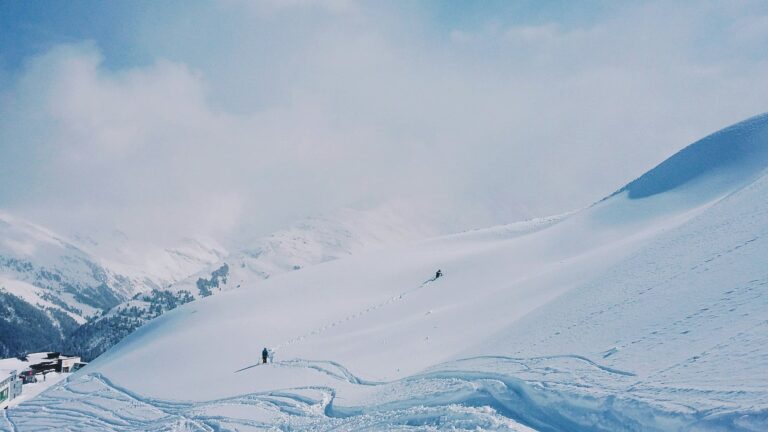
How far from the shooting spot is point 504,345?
17578 mm

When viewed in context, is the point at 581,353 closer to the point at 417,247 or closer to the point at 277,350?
the point at 277,350

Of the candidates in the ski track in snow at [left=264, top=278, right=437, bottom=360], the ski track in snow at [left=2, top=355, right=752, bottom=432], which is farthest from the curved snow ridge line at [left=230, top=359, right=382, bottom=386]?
the ski track in snow at [left=264, top=278, right=437, bottom=360]

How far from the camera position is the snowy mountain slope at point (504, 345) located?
36.1 ft

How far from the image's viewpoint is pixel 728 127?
170 ft

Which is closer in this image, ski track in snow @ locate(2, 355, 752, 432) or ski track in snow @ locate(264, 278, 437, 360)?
ski track in snow @ locate(2, 355, 752, 432)

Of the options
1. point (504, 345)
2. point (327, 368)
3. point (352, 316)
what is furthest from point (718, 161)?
point (327, 368)

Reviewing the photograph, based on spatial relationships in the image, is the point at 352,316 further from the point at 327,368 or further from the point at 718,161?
the point at 718,161

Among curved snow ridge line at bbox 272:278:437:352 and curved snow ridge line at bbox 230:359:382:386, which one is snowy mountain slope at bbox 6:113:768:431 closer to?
curved snow ridge line at bbox 230:359:382:386

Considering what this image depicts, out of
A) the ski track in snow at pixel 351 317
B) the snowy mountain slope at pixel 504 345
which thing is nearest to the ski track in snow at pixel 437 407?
the snowy mountain slope at pixel 504 345

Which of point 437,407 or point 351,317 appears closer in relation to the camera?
point 437,407

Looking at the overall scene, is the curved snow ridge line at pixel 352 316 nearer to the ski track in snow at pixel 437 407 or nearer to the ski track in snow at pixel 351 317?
the ski track in snow at pixel 351 317

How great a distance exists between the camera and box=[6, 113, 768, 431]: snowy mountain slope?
11.0 meters

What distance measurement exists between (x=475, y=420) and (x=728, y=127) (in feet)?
171


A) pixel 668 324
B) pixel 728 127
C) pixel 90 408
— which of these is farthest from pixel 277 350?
pixel 728 127
